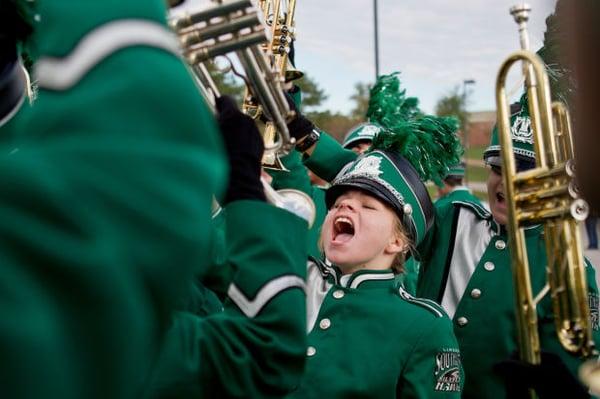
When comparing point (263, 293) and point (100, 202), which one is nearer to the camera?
point (100, 202)

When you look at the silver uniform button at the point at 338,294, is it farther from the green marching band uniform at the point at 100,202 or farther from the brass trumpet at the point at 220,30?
the green marching band uniform at the point at 100,202

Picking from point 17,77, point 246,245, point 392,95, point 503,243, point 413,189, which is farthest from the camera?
point 392,95

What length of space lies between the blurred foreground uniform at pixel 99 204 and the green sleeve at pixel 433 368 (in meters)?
1.61

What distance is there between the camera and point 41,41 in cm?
72

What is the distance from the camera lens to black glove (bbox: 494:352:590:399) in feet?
5.28

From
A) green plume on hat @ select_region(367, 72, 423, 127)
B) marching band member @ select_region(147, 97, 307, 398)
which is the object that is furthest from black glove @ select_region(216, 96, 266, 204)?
green plume on hat @ select_region(367, 72, 423, 127)

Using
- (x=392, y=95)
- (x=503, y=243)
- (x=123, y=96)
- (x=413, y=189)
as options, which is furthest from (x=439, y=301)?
(x=123, y=96)

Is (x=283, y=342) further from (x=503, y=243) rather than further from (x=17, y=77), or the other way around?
(x=503, y=243)

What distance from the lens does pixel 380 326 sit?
237cm

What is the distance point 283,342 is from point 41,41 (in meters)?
0.77

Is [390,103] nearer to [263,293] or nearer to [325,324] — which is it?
[325,324]

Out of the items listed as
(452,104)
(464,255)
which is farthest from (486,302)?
(452,104)

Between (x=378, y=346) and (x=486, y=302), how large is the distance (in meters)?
0.82

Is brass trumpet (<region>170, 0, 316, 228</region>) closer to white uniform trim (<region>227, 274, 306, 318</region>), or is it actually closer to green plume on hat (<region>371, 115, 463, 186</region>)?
white uniform trim (<region>227, 274, 306, 318</region>)
